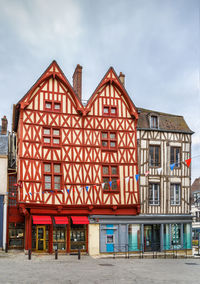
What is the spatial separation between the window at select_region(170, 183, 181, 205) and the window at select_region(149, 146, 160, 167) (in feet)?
6.40

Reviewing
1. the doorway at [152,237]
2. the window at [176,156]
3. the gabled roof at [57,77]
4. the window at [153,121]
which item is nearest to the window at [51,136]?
the gabled roof at [57,77]

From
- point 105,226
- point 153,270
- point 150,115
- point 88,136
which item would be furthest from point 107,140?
point 153,270

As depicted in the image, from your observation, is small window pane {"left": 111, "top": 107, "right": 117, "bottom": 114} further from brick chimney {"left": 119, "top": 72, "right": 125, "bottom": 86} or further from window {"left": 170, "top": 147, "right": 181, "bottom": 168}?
window {"left": 170, "top": 147, "right": 181, "bottom": 168}

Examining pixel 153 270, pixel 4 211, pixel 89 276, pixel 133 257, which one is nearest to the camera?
pixel 89 276

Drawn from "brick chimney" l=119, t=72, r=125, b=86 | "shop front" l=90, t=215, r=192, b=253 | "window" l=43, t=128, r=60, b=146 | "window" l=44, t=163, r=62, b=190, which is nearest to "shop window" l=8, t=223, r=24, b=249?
"window" l=44, t=163, r=62, b=190

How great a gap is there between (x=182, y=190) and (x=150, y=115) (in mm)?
5696

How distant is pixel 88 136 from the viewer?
26797mm

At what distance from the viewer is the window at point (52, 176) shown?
2562cm

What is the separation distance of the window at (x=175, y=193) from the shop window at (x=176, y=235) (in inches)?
64.0

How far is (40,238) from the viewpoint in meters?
25.6

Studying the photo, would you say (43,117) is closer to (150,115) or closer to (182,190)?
(150,115)

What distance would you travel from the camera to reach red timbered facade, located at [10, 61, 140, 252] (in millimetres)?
25328

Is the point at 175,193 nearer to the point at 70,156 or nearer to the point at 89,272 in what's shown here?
the point at 70,156

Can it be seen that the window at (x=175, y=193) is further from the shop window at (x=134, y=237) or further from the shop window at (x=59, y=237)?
the shop window at (x=59, y=237)
